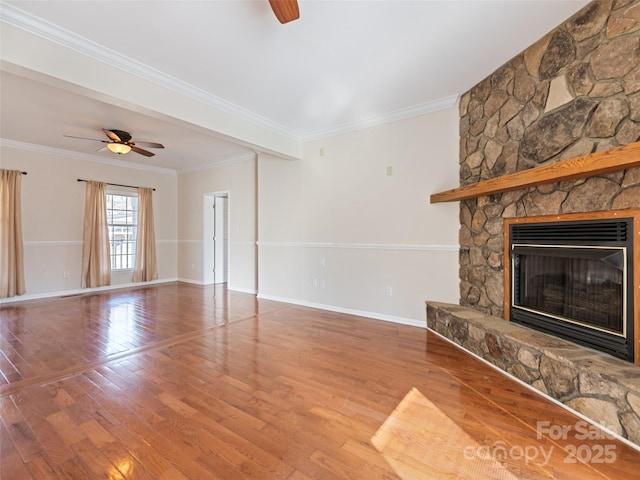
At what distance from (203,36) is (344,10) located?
3.87 ft

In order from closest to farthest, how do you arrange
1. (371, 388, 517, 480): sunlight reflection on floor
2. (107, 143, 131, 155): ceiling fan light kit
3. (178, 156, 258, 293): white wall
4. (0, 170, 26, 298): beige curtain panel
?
(371, 388, 517, 480): sunlight reflection on floor
(107, 143, 131, 155): ceiling fan light kit
(0, 170, 26, 298): beige curtain panel
(178, 156, 258, 293): white wall

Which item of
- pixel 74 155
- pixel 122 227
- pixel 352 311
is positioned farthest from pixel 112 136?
pixel 352 311

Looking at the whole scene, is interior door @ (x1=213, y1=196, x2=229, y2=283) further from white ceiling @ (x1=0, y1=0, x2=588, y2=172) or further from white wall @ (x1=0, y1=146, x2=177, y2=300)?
white ceiling @ (x1=0, y1=0, x2=588, y2=172)

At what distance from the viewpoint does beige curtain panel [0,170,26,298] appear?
4.87 meters

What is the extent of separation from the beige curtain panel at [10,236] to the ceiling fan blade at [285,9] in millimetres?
6028

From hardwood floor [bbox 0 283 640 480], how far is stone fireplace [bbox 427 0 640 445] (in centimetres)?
23

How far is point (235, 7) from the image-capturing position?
2.07 metres

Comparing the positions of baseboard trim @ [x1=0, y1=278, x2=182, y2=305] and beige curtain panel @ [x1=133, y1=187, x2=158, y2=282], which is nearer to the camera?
baseboard trim @ [x1=0, y1=278, x2=182, y2=305]

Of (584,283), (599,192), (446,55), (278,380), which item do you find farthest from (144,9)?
(584,283)

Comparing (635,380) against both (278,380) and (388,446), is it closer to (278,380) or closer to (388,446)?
(388,446)

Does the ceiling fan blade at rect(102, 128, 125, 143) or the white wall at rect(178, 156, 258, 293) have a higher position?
the ceiling fan blade at rect(102, 128, 125, 143)

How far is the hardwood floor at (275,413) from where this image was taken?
151 centimetres

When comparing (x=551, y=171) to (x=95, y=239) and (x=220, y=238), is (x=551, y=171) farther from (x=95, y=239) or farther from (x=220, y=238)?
(x=95, y=239)

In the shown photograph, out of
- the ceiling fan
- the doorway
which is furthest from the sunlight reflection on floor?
the doorway
